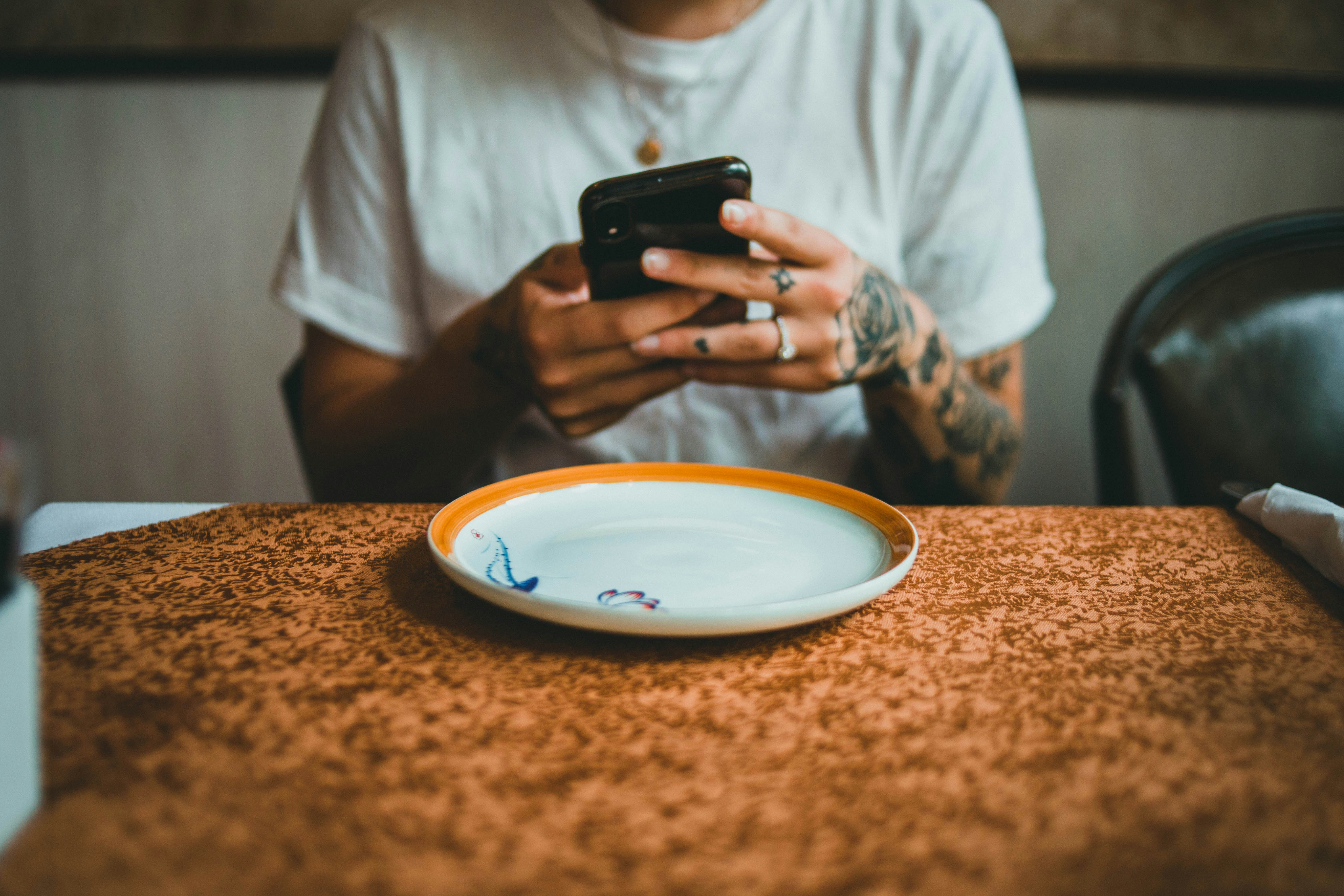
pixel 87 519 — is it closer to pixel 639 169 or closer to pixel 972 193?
pixel 639 169

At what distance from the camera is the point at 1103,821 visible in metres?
0.24

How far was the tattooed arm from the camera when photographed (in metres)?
0.54

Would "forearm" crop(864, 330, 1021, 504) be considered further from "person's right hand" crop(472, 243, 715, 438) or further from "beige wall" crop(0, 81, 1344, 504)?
"beige wall" crop(0, 81, 1344, 504)

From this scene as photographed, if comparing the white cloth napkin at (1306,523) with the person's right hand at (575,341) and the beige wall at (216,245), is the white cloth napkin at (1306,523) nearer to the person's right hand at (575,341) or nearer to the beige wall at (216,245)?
the person's right hand at (575,341)

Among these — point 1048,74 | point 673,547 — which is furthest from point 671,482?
point 1048,74

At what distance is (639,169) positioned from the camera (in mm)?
815

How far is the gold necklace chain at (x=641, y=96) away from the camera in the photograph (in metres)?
0.81

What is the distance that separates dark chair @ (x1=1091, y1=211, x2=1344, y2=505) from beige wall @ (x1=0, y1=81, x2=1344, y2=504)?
2.36 ft

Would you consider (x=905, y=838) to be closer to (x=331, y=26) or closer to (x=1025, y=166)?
(x=1025, y=166)

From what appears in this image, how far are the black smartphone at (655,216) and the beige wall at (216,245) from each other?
1.12 m

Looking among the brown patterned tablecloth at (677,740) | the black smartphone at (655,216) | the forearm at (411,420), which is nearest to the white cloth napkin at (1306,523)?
the brown patterned tablecloth at (677,740)

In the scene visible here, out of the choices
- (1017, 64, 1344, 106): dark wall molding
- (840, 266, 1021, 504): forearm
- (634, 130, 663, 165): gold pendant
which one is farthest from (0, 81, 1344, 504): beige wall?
(634, 130, 663, 165): gold pendant

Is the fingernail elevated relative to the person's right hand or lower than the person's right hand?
elevated

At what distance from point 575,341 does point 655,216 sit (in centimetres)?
11
